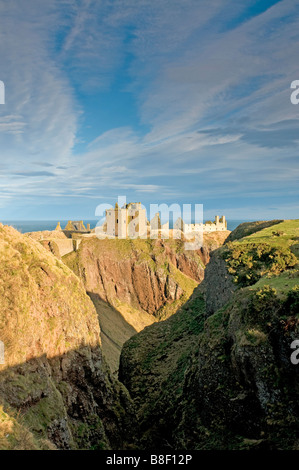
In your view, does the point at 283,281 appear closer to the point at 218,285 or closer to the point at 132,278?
the point at 218,285

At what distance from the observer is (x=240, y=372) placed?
16500 millimetres

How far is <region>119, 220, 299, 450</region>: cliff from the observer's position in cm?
1441

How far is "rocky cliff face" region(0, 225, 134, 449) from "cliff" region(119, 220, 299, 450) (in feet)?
15.4

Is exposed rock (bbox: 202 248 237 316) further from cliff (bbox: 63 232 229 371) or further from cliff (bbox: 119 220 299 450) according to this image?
cliff (bbox: 63 232 229 371)

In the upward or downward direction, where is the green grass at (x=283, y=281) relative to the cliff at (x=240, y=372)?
upward

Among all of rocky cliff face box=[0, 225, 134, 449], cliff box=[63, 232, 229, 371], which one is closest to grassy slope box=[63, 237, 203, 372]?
cliff box=[63, 232, 229, 371]

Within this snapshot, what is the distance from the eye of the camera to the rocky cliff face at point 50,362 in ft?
50.9

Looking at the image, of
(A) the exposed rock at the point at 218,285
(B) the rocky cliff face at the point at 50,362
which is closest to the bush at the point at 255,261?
(A) the exposed rock at the point at 218,285

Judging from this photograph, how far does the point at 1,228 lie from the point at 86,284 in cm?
5036

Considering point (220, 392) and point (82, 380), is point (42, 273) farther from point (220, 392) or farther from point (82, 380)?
point (220, 392)

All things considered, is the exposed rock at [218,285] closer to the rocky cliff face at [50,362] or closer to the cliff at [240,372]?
the cliff at [240,372]

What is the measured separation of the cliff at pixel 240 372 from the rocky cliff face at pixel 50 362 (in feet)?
15.4

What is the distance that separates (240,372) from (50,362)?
10509mm
